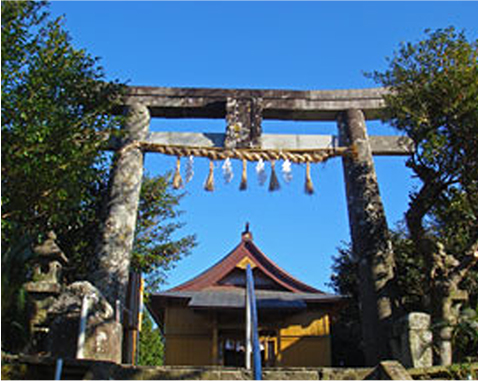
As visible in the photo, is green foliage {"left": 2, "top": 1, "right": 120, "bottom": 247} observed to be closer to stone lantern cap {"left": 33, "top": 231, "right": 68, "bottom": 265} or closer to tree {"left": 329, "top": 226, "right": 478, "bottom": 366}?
stone lantern cap {"left": 33, "top": 231, "right": 68, "bottom": 265}

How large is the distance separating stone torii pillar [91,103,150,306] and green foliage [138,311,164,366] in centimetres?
1645

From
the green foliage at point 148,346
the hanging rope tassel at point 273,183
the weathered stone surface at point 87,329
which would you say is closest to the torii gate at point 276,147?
the hanging rope tassel at point 273,183

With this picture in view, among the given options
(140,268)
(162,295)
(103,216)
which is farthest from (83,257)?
(140,268)

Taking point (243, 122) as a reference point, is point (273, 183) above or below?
below

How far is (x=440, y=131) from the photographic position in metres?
8.38

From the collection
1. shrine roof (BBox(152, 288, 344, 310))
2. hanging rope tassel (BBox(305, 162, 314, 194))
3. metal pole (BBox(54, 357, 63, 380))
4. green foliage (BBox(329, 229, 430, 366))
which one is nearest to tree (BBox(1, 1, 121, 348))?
metal pole (BBox(54, 357, 63, 380))

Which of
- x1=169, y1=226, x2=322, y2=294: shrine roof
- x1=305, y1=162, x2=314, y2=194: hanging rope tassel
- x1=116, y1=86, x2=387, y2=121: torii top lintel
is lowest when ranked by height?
x1=169, y1=226, x2=322, y2=294: shrine roof

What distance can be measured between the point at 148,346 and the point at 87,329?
2133 centimetres

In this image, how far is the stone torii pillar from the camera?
902 cm

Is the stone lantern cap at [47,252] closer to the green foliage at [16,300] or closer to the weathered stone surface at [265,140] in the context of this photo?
the green foliage at [16,300]

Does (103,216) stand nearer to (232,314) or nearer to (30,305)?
(30,305)

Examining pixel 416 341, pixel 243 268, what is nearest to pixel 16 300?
pixel 416 341

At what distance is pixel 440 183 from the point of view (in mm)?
8195

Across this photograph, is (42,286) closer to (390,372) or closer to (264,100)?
(390,372)
